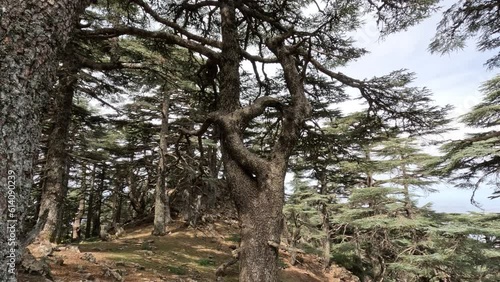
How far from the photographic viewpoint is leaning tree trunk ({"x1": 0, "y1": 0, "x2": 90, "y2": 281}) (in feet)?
5.34

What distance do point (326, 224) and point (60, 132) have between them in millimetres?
15312

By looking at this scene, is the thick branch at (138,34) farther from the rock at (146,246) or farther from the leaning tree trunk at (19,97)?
the rock at (146,246)

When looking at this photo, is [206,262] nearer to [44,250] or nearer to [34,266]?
[44,250]

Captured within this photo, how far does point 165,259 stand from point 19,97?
33.8 feet

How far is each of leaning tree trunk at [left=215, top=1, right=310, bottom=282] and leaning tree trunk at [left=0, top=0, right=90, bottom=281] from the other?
9.98ft

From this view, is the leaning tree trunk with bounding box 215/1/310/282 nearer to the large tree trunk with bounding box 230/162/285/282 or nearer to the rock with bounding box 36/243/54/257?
the large tree trunk with bounding box 230/162/285/282

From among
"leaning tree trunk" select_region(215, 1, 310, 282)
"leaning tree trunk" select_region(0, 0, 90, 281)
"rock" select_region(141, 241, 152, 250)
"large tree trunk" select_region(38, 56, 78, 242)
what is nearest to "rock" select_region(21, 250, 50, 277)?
"large tree trunk" select_region(38, 56, 78, 242)

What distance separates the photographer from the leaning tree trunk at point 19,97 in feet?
5.34

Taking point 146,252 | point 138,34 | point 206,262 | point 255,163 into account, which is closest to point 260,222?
point 255,163

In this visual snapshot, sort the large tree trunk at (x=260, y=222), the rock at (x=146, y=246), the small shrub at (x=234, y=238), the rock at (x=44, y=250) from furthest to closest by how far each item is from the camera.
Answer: the small shrub at (x=234, y=238) → the rock at (x=146, y=246) → the rock at (x=44, y=250) → the large tree trunk at (x=260, y=222)

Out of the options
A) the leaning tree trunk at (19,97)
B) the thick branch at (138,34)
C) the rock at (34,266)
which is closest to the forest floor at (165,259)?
the rock at (34,266)

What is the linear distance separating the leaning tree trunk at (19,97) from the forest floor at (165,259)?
4.44 meters

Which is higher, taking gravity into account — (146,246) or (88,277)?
(88,277)

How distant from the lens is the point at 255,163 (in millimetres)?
4656
